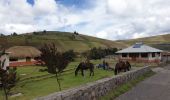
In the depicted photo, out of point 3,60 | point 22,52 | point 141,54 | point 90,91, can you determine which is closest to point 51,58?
point 3,60

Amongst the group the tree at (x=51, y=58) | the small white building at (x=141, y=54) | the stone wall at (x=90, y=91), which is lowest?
the small white building at (x=141, y=54)

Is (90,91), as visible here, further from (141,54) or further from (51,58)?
(141,54)

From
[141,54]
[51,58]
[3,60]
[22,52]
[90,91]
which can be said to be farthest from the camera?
[141,54]

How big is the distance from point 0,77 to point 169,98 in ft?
31.4

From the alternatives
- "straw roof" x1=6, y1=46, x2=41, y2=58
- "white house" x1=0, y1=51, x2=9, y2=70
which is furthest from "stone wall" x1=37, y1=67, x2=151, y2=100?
"straw roof" x1=6, y1=46, x2=41, y2=58

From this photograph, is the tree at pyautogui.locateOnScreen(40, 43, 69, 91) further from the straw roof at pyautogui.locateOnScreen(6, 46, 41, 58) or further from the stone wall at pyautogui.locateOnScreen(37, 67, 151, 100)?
the straw roof at pyautogui.locateOnScreen(6, 46, 41, 58)

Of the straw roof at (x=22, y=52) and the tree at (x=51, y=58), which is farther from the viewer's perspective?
the straw roof at (x=22, y=52)

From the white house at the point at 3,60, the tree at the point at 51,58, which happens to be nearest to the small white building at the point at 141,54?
the white house at the point at 3,60

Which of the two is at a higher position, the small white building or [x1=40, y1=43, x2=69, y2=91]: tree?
[x1=40, y1=43, x2=69, y2=91]: tree

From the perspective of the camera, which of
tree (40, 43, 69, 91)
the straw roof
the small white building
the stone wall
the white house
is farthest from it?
the small white building

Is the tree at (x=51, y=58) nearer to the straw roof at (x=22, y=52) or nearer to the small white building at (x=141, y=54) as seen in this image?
the straw roof at (x=22, y=52)

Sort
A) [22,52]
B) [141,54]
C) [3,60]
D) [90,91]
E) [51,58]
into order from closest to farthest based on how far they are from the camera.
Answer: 1. [90,91]
2. [3,60]
3. [51,58]
4. [22,52]
5. [141,54]

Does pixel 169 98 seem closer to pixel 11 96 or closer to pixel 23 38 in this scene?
pixel 11 96

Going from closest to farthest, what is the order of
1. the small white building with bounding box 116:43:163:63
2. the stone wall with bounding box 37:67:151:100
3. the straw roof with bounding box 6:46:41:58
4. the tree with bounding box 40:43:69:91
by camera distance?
the stone wall with bounding box 37:67:151:100 → the tree with bounding box 40:43:69:91 → the straw roof with bounding box 6:46:41:58 → the small white building with bounding box 116:43:163:63
